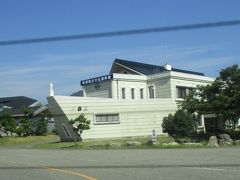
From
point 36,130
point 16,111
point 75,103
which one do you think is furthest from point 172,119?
point 16,111

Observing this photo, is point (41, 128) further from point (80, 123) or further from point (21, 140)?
point (80, 123)

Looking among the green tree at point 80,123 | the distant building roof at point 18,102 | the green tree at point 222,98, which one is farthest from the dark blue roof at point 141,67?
the distant building roof at point 18,102

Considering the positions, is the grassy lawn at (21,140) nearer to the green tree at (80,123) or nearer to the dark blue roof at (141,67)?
the green tree at (80,123)

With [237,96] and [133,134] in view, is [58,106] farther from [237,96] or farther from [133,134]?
[237,96]

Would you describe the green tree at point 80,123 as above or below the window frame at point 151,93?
below

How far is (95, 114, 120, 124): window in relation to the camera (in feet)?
156

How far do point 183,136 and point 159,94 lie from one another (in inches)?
452

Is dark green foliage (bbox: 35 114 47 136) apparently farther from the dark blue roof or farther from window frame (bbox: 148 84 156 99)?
window frame (bbox: 148 84 156 99)

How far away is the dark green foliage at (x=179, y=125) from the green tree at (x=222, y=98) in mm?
1512

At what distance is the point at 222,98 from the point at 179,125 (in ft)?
14.1

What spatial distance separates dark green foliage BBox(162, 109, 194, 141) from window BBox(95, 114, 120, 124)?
22.6ft

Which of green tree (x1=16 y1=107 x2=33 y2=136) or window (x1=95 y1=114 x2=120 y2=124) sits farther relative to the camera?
green tree (x1=16 y1=107 x2=33 y2=136)

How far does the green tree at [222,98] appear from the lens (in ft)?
135

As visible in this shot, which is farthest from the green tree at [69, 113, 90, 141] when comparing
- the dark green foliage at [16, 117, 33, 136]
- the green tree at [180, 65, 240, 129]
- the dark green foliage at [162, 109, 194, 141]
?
the dark green foliage at [16, 117, 33, 136]
